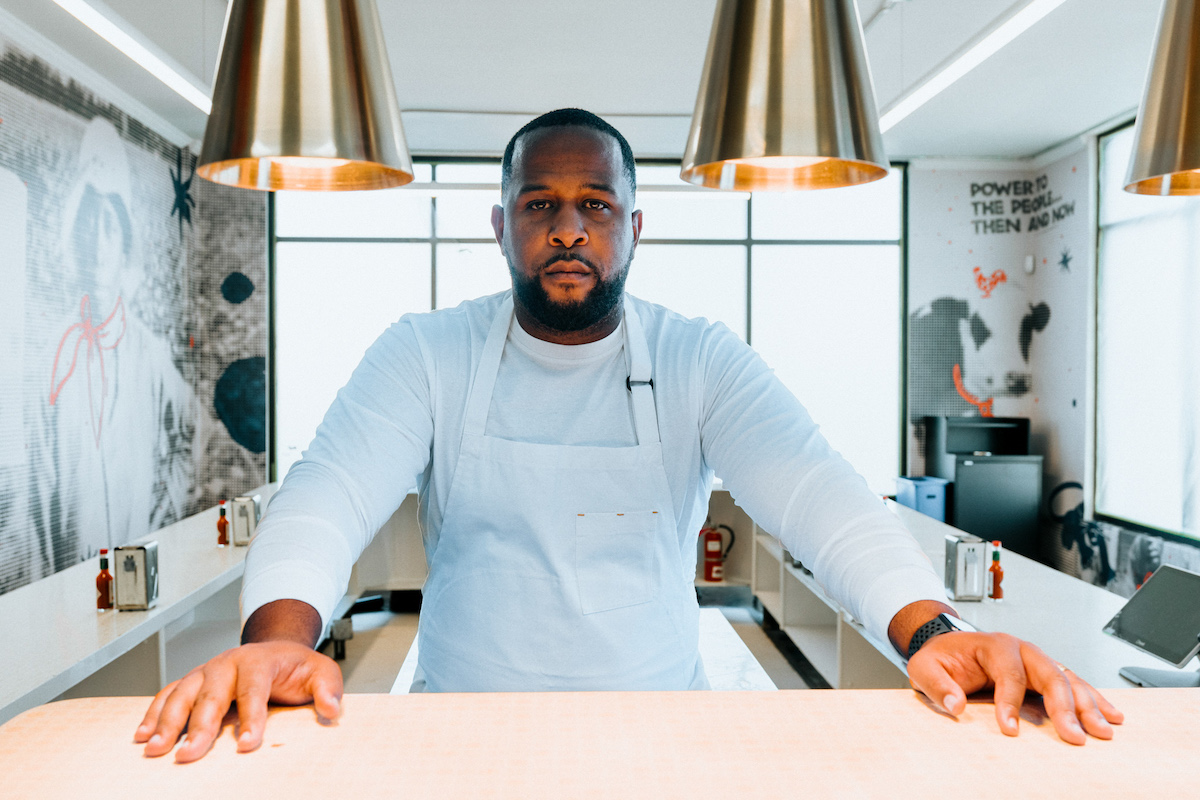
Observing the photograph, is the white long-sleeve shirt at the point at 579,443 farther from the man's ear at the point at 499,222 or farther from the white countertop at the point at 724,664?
the white countertop at the point at 724,664

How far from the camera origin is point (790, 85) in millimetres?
1034

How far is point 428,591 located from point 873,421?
6039mm

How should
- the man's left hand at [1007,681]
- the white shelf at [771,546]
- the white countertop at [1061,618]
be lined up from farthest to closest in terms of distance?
the white shelf at [771,546] → the white countertop at [1061,618] → the man's left hand at [1007,681]

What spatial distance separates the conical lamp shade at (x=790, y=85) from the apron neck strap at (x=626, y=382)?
0.52 m

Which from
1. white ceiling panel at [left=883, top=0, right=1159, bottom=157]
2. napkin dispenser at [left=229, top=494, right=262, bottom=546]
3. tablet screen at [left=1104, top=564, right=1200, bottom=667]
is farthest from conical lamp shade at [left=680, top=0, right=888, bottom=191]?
white ceiling panel at [left=883, top=0, right=1159, bottom=157]

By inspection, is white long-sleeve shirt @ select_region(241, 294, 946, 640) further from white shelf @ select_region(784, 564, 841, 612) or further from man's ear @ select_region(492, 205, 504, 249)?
white shelf @ select_region(784, 564, 841, 612)

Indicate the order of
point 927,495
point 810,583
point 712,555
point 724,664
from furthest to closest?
point 927,495 → point 712,555 → point 810,583 → point 724,664

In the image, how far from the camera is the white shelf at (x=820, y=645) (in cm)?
411

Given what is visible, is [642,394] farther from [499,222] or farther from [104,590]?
[104,590]

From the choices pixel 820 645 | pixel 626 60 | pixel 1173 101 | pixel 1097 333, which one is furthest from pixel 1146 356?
pixel 1173 101

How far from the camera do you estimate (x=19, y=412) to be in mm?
4273

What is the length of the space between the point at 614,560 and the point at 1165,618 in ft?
5.43

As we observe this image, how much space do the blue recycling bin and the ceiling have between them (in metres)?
2.57

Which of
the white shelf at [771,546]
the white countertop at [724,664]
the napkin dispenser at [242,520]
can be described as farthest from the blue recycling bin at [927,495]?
the napkin dispenser at [242,520]
